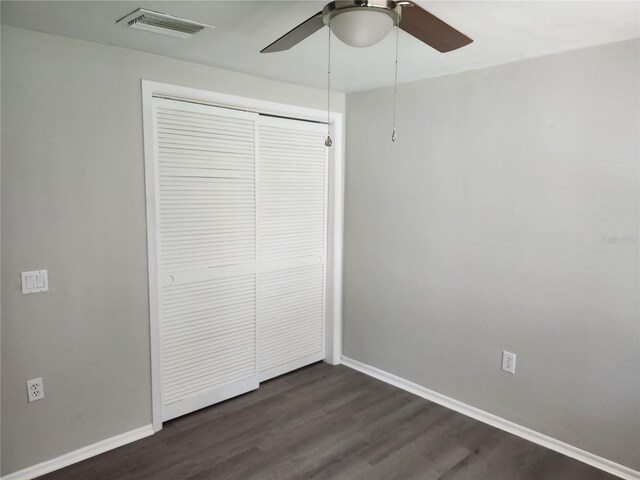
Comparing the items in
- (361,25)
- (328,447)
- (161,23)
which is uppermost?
(161,23)

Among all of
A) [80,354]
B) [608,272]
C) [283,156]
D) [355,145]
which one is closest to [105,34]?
[283,156]

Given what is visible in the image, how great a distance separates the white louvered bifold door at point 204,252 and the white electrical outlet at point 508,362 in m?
1.74

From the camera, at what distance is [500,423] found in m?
2.83

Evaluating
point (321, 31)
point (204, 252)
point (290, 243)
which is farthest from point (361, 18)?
point (290, 243)

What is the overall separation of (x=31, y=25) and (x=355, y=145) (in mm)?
2263

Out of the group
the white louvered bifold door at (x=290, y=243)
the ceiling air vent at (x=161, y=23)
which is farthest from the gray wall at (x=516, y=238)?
the ceiling air vent at (x=161, y=23)

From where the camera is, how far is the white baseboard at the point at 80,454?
2273 millimetres

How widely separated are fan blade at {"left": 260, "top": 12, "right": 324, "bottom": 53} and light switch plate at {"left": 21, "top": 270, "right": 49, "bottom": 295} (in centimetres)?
160

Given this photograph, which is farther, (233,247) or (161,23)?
(233,247)

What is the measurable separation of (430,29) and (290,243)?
212 centimetres

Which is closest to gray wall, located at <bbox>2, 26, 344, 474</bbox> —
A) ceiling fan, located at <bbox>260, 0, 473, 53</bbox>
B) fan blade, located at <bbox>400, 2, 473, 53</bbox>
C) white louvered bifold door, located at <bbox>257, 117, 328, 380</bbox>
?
white louvered bifold door, located at <bbox>257, 117, 328, 380</bbox>

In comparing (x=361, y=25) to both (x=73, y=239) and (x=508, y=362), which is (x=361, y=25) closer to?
(x=73, y=239)

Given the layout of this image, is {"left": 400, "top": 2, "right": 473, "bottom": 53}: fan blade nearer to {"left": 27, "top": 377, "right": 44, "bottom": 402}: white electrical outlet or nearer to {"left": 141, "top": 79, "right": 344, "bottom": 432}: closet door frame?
{"left": 141, "top": 79, "right": 344, "bottom": 432}: closet door frame

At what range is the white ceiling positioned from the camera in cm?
182
